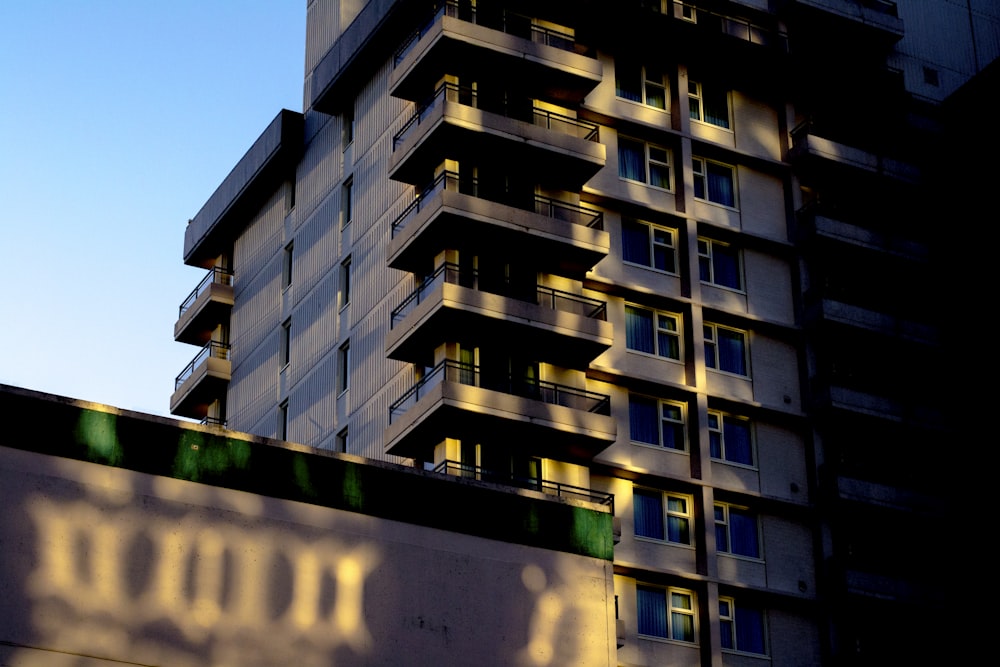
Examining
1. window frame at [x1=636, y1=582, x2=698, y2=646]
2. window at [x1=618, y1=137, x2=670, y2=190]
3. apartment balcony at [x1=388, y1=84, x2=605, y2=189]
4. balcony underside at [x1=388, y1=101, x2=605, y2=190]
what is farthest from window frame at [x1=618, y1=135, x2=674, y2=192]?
window frame at [x1=636, y1=582, x2=698, y2=646]

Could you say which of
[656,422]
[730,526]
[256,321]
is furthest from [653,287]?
[256,321]

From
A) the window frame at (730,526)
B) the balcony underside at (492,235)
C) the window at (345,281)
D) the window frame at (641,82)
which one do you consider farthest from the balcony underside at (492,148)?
the window frame at (730,526)

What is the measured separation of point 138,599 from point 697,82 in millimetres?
35213

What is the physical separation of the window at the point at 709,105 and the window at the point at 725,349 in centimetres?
739

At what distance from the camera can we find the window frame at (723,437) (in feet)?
175

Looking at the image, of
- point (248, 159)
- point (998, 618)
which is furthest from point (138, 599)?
point (248, 159)

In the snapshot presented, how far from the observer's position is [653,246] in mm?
54562

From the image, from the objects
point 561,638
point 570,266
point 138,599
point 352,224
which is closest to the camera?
point 138,599

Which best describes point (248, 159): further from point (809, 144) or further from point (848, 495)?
→ point (848, 495)

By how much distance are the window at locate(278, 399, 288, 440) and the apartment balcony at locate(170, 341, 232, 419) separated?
5874 millimetres

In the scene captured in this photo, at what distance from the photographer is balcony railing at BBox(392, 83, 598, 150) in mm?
51844

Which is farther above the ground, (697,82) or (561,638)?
(697,82)

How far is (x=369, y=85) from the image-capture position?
58.2 meters

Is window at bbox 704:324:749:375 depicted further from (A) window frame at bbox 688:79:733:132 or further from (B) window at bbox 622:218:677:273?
(A) window frame at bbox 688:79:733:132
